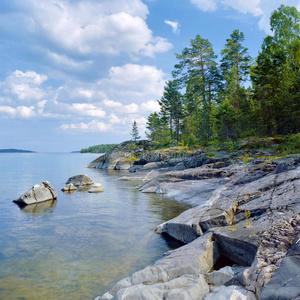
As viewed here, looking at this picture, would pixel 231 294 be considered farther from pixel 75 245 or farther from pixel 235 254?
pixel 75 245

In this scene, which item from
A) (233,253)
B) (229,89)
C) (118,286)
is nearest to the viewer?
(118,286)

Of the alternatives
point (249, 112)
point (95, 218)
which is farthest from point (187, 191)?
point (249, 112)

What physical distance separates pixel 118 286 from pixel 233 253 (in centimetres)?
354

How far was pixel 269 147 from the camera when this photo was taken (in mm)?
26000

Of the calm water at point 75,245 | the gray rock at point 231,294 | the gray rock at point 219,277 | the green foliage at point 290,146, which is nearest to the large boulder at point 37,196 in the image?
the calm water at point 75,245

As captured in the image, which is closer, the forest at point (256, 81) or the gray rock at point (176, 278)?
the gray rock at point (176, 278)

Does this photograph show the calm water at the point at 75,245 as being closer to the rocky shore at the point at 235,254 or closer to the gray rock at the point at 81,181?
the rocky shore at the point at 235,254

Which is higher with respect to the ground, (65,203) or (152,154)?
(152,154)

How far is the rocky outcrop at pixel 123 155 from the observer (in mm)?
58156

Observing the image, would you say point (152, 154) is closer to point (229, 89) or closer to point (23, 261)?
point (229, 89)

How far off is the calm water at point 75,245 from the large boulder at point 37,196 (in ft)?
3.21

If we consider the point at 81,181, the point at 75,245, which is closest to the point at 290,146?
the point at 75,245

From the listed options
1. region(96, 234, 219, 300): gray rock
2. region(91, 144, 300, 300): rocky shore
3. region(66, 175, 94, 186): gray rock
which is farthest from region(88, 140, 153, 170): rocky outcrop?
region(96, 234, 219, 300): gray rock

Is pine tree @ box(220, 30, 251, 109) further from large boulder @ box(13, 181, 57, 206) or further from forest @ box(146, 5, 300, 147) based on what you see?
large boulder @ box(13, 181, 57, 206)
